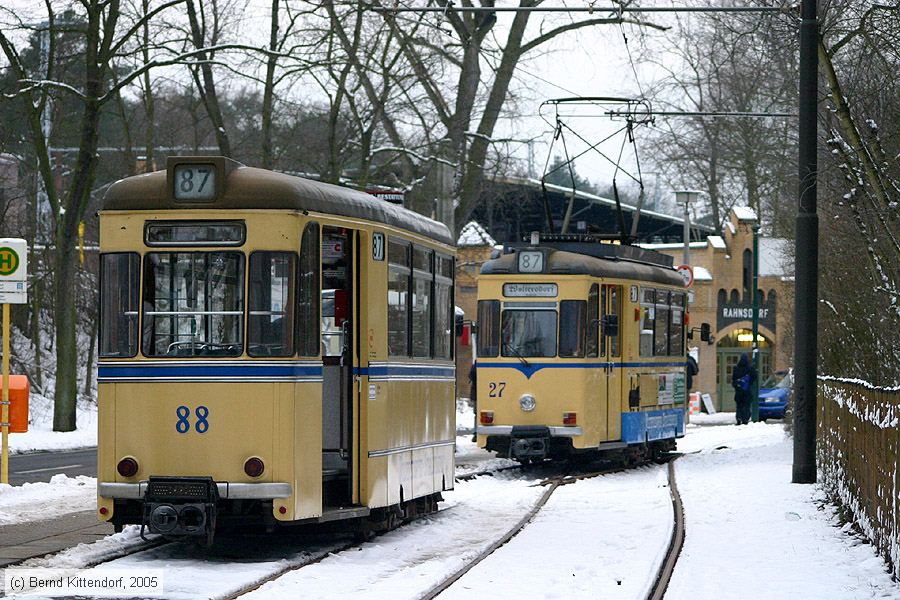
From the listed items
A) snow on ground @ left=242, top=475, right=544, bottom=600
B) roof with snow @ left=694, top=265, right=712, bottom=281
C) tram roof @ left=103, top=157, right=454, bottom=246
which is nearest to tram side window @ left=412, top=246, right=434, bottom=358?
snow on ground @ left=242, top=475, right=544, bottom=600

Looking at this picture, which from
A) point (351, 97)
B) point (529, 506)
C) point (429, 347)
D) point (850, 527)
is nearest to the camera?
point (850, 527)

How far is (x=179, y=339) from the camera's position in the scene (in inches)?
479

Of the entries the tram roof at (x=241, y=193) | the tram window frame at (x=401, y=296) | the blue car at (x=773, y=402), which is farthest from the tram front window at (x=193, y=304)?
the blue car at (x=773, y=402)

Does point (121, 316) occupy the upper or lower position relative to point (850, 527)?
upper

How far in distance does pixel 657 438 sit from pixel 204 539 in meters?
13.4

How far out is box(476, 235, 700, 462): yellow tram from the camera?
21812 mm

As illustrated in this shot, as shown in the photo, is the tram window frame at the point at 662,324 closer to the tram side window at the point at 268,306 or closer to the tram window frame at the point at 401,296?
the tram window frame at the point at 401,296

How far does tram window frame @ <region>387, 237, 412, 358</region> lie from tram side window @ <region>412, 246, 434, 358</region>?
174 mm

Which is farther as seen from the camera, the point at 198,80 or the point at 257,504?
the point at 198,80

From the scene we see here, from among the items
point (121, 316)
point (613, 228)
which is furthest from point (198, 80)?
point (613, 228)

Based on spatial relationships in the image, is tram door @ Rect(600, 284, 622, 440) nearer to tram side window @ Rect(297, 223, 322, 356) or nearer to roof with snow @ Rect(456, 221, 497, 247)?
tram side window @ Rect(297, 223, 322, 356)

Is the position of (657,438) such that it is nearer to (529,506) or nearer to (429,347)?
(529,506)

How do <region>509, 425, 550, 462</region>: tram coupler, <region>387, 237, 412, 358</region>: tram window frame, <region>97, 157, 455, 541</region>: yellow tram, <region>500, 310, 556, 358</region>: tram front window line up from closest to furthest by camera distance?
<region>97, 157, 455, 541</region>: yellow tram, <region>387, 237, 412, 358</region>: tram window frame, <region>509, 425, 550, 462</region>: tram coupler, <region>500, 310, 556, 358</region>: tram front window

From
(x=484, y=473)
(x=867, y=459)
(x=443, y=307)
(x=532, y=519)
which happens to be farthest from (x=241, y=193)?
(x=484, y=473)
